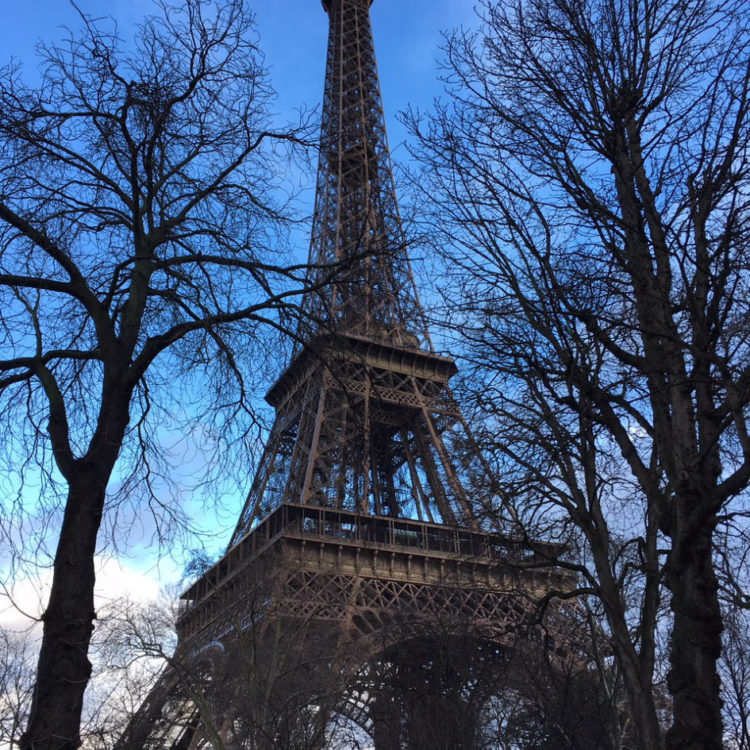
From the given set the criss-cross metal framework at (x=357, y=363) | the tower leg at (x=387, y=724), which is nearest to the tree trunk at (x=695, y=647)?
the criss-cross metal framework at (x=357, y=363)

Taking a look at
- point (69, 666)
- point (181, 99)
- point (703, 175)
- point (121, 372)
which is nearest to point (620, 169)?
point (703, 175)

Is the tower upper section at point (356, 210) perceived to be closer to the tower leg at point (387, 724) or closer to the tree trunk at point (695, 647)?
the tree trunk at point (695, 647)

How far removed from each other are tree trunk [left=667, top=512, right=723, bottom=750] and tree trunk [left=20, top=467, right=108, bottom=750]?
12.8ft

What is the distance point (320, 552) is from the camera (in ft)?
93.7

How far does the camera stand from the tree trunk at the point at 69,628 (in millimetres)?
4184

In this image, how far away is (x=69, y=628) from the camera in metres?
4.45

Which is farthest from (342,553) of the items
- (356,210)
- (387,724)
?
(356,210)

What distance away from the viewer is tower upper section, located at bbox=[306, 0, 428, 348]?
669 cm

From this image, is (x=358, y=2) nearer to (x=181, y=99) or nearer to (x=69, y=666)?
(x=181, y=99)

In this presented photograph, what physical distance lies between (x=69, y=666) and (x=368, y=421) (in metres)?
3.37

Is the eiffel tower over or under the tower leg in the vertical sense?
over

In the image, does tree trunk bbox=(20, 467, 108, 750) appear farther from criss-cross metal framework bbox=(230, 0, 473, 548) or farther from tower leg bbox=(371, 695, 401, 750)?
tower leg bbox=(371, 695, 401, 750)

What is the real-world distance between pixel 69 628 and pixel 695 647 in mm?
4123

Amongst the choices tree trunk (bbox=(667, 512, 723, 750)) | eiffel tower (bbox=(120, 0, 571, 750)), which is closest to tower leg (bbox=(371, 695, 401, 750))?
eiffel tower (bbox=(120, 0, 571, 750))
